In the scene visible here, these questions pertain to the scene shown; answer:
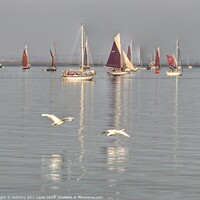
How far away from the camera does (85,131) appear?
3781cm

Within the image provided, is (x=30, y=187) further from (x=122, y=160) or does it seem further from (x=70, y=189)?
(x=122, y=160)

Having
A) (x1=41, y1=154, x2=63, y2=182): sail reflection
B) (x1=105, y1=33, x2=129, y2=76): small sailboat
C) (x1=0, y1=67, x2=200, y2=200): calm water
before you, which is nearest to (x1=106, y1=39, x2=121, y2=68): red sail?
(x1=105, y1=33, x2=129, y2=76): small sailboat

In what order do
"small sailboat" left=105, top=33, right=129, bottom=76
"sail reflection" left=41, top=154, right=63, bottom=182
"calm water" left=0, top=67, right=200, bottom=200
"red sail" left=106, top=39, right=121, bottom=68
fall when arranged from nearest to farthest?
"calm water" left=0, top=67, right=200, bottom=200 → "sail reflection" left=41, top=154, right=63, bottom=182 → "red sail" left=106, top=39, right=121, bottom=68 → "small sailboat" left=105, top=33, right=129, bottom=76

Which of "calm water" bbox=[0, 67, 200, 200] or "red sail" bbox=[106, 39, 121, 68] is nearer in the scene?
"calm water" bbox=[0, 67, 200, 200]

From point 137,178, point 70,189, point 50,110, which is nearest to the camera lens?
point 70,189

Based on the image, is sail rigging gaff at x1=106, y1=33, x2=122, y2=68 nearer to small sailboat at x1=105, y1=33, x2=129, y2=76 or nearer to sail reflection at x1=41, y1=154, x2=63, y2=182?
small sailboat at x1=105, y1=33, x2=129, y2=76

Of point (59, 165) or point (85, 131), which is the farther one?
point (85, 131)

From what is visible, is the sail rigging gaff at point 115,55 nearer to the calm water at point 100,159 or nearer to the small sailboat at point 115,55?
the small sailboat at point 115,55

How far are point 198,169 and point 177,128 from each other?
15.1m

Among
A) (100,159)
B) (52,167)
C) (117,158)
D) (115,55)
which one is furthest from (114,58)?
(52,167)

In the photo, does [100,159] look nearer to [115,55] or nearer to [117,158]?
[117,158]

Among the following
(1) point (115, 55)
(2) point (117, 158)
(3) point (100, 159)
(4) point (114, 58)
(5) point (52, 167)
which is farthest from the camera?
(4) point (114, 58)

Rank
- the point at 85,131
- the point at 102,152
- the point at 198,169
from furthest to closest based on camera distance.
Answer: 1. the point at 85,131
2. the point at 102,152
3. the point at 198,169

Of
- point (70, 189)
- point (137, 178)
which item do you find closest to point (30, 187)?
point (70, 189)
